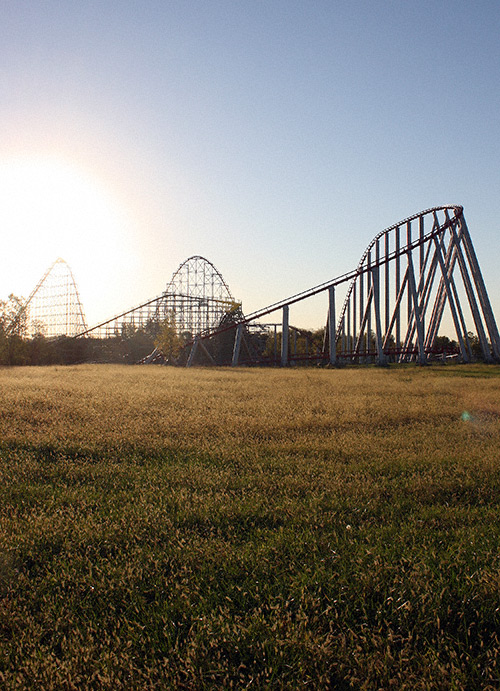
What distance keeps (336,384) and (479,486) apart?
1338cm

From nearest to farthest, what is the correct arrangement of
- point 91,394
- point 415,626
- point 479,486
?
point 415,626 < point 479,486 < point 91,394

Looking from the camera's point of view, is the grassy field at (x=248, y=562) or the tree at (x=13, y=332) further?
the tree at (x=13, y=332)

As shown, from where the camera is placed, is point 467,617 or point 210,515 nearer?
point 467,617

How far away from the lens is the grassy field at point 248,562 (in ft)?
8.98

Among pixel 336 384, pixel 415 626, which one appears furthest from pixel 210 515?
pixel 336 384

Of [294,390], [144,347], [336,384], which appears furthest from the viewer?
[144,347]

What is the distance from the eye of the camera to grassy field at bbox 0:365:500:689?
274cm

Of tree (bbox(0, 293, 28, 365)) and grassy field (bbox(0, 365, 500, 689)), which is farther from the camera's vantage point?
tree (bbox(0, 293, 28, 365))

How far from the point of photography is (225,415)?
10.7 meters

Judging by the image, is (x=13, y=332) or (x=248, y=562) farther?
(x=13, y=332)

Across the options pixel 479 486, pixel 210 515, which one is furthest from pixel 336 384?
pixel 210 515

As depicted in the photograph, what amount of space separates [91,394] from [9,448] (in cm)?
672

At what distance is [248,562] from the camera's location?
3.88 metres

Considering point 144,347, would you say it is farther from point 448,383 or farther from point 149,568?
point 149,568
